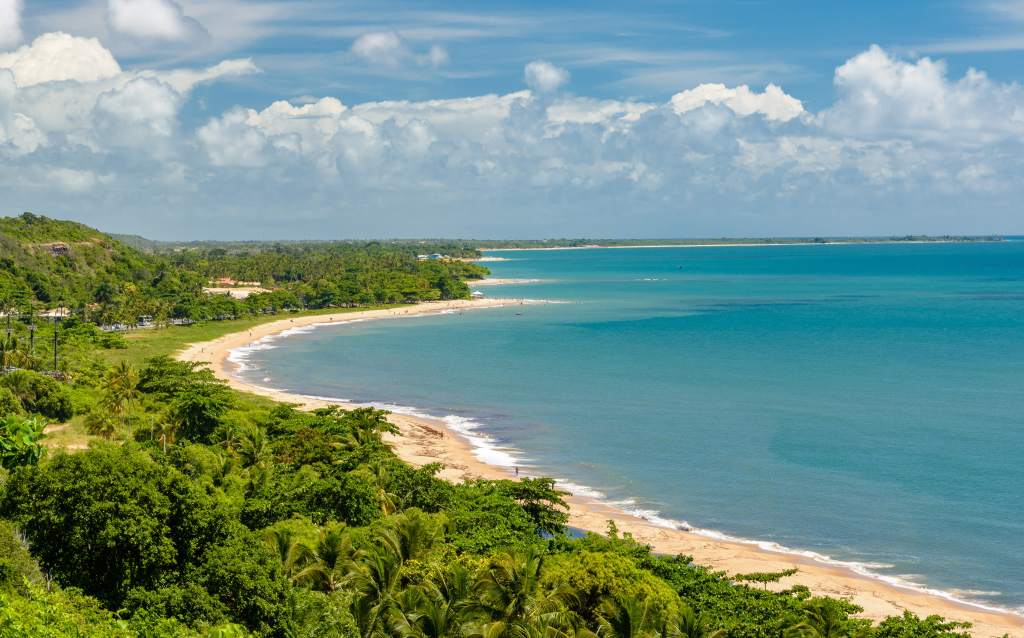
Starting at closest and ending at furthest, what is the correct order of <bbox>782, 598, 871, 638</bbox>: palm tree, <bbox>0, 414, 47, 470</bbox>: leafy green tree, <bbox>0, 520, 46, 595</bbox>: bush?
1. <bbox>0, 414, 47, 470</bbox>: leafy green tree
2. <bbox>0, 520, 46, 595</bbox>: bush
3. <bbox>782, 598, 871, 638</bbox>: palm tree

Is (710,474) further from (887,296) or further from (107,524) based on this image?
(887,296)

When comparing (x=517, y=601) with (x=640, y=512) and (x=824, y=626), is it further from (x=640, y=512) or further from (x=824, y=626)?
(x=640, y=512)

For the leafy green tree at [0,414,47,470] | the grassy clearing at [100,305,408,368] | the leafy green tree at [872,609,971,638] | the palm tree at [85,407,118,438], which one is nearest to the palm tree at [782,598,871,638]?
the leafy green tree at [872,609,971,638]

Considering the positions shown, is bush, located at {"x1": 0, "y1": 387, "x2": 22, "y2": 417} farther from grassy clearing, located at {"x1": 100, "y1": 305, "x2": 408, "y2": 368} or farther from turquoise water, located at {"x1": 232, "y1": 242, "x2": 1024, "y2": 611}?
turquoise water, located at {"x1": 232, "y1": 242, "x2": 1024, "y2": 611}

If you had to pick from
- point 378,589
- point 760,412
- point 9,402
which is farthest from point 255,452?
point 760,412

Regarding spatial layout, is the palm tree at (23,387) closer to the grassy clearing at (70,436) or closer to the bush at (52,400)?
the bush at (52,400)

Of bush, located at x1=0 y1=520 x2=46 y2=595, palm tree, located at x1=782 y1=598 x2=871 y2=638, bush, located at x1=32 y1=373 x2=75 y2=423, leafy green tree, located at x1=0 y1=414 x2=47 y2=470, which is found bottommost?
bush, located at x1=32 y1=373 x2=75 y2=423

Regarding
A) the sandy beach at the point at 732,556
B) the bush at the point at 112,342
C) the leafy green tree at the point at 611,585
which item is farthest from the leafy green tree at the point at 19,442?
the bush at the point at 112,342
